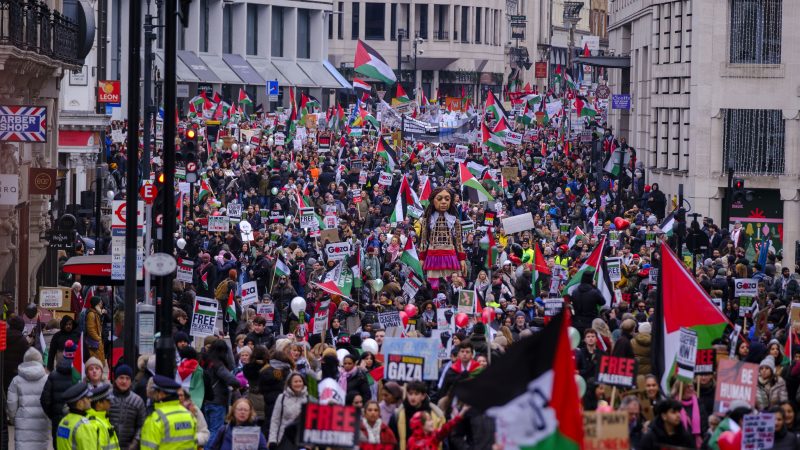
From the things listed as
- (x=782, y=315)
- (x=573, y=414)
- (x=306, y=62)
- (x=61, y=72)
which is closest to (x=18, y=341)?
(x=782, y=315)

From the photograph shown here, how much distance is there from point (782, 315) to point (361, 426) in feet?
35.5

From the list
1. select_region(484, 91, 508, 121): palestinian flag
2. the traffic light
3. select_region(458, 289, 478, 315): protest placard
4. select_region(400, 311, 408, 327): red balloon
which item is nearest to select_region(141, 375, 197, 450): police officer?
select_region(400, 311, 408, 327): red balloon

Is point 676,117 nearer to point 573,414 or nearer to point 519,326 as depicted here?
point 519,326

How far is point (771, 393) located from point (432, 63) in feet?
377

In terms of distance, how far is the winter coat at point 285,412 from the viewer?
48.1ft

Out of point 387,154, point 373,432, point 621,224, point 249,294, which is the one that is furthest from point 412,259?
point 387,154

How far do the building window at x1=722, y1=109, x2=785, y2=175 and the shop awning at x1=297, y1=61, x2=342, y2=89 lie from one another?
59.7 metres

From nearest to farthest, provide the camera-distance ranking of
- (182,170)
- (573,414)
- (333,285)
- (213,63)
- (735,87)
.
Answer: (573,414) < (333,285) < (182,170) < (735,87) < (213,63)

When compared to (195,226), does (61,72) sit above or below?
above

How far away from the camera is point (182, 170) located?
136ft

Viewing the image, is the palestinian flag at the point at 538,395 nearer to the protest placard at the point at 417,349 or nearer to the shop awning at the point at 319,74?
the protest placard at the point at 417,349

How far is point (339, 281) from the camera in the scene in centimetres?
2583

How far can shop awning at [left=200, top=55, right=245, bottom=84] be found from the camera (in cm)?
9362

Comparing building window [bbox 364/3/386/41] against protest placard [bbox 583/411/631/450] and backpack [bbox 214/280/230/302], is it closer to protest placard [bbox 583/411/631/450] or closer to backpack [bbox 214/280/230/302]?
backpack [bbox 214/280/230/302]
